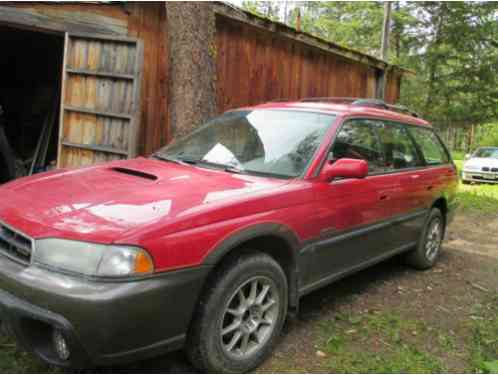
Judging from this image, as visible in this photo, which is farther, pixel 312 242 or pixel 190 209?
pixel 312 242

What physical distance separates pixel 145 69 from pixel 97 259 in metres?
4.75

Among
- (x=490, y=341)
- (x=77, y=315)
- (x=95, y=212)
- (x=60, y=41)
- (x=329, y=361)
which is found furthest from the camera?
(x=60, y=41)

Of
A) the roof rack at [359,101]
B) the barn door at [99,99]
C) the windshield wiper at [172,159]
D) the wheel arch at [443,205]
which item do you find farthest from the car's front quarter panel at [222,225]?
the barn door at [99,99]

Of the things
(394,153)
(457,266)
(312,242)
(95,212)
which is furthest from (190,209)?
(457,266)

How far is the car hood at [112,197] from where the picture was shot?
2.34 m

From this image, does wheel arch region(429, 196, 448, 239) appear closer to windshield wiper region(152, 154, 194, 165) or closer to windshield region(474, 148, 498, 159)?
windshield wiper region(152, 154, 194, 165)

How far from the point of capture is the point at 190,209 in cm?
251

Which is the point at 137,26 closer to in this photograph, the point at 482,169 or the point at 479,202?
the point at 479,202

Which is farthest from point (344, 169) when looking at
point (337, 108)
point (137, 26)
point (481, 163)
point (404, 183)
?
point (481, 163)

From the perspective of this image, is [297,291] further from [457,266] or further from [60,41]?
[60,41]

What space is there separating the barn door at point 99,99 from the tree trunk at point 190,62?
52cm

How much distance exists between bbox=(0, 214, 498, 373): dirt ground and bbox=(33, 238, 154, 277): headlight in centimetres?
89

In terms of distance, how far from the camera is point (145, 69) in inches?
255

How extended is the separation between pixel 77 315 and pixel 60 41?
8433 millimetres
